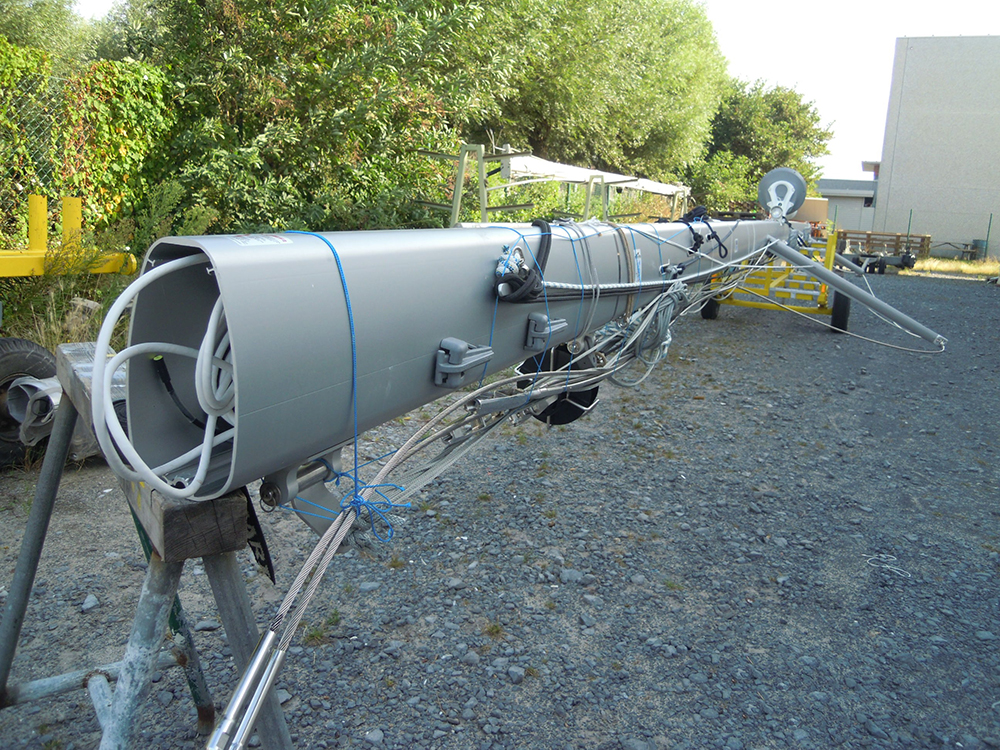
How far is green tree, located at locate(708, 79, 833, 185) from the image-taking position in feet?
125

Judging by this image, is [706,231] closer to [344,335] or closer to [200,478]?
[344,335]

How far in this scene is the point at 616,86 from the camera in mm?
21375

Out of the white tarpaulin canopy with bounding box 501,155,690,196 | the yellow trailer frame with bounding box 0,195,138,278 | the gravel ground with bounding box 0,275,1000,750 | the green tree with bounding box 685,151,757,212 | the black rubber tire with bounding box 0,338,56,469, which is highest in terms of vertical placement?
the green tree with bounding box 685,151,757,212

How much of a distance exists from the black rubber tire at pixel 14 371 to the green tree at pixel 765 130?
122 feet

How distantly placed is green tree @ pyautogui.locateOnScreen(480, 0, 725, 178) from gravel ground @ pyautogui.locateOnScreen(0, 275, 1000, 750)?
10.2 meters

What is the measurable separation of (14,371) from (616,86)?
20481 millimetres

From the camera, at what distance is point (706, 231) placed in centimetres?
504

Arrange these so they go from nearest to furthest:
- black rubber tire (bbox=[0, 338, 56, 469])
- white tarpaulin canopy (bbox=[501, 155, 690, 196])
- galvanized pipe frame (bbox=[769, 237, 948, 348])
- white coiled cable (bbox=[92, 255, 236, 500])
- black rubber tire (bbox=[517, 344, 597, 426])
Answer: white coiled cable (bbox=[92, 255, 236, 500])
black rubber tire (bbox=[517, 344, 597, 426])
black rubber tire (bbox=[0, 338, 56, 469])
galvanized pipe frame (bbox=[769, 237, 948, 348])
white tarpaulin canopy (bbox=[501, 155, 690, 196])

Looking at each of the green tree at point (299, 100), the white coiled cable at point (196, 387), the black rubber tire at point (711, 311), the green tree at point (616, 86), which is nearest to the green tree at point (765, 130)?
the green tree at point (616, 86)

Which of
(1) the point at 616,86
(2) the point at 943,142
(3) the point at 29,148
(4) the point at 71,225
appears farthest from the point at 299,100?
(2) the point at 943,142

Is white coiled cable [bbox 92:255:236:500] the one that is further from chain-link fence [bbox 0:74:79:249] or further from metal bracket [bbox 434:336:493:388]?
chain-link fence [bbox 0:74:79:249]

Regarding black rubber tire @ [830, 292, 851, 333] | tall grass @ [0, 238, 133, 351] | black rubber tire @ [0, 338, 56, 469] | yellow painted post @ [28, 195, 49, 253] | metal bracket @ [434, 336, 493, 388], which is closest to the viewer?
metal bracket @ [434, 336, 493, 388]

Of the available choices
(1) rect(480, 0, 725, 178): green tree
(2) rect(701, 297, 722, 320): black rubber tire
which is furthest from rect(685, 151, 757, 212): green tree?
(2) rect(701, 297, 722, 320): black rubber tire

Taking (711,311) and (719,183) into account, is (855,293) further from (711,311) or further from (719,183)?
(719,183)
